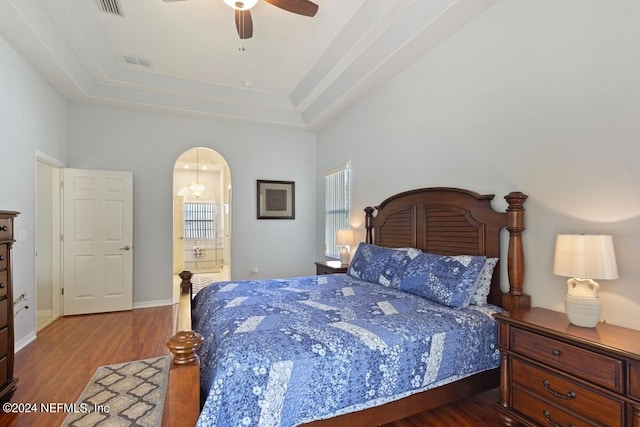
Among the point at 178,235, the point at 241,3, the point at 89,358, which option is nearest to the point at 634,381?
the point at 241,3

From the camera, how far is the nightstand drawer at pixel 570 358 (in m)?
1.45

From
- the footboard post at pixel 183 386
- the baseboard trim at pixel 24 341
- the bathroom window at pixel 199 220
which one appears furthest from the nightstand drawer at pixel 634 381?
the bathroom window at pixel 199 220

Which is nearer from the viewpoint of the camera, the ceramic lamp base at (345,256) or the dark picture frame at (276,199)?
the ceramic lamp base at (345,256)

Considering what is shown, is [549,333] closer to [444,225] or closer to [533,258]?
[533,258]

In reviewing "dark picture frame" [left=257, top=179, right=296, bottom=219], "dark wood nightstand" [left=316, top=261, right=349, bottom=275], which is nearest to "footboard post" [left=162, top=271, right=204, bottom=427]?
"dark wood nightstand" [left=316, top=261, right=349, bottom=275]

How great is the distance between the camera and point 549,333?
66.9 inches

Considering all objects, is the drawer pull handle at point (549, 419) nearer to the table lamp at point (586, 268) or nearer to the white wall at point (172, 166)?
the table lamp at point (586, 268)

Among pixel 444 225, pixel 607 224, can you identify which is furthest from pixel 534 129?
pixel 444 225

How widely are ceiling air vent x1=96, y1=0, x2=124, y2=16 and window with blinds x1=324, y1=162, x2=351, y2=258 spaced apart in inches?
123

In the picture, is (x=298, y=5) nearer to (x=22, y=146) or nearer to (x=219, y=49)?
(x=219, y=49)

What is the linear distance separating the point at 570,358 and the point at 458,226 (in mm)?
1366

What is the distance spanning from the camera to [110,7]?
3.01 metres

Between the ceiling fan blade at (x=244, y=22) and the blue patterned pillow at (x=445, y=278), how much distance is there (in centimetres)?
255

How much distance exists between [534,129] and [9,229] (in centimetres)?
382
